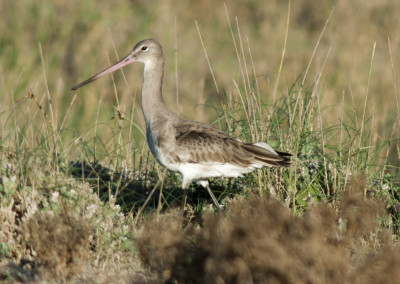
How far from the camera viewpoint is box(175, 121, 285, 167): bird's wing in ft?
20.2

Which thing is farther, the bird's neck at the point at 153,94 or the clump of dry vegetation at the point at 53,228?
the bird's neck at the point at 153,94

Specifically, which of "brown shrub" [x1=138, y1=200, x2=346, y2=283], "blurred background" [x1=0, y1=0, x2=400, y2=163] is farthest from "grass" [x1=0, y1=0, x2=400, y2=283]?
"blurred background" [x1=0, y1=0, x2=400, y2=163]

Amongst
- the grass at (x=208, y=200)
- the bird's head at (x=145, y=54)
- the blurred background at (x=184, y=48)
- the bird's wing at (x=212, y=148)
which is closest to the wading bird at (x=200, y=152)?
the bird's wing at (x=212, y=148)

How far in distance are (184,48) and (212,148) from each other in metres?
7.38

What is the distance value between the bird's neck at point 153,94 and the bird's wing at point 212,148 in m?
0.29

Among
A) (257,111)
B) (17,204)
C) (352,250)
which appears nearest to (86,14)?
(257,111)

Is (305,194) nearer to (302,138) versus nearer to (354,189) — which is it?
(302,138)

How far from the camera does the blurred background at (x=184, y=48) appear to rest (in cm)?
1209

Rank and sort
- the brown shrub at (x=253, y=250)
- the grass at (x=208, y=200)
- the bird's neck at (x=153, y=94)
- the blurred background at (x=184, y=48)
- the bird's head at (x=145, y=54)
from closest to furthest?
1. the brown shrub at (x=253, y=250)
2. the grass at (x=208, y=200)
3. the bird's neck at (x=153, y=94)
4. the bird's head at (x=145, y=54)
5. the blurred background at (x=184, y=48)

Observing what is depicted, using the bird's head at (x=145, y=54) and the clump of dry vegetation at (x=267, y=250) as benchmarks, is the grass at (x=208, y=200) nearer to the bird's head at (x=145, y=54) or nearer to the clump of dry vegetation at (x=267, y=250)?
the clump of dry vegetation at (x=267, y=250)

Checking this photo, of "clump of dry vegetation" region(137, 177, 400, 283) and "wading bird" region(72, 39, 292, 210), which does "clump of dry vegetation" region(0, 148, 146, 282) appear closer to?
"clump of dry vegetation" region(137, 177, 400, 283)

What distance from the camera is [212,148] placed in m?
6.36

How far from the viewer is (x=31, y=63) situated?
12.2 meters

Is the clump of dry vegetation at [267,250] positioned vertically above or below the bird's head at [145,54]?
below
